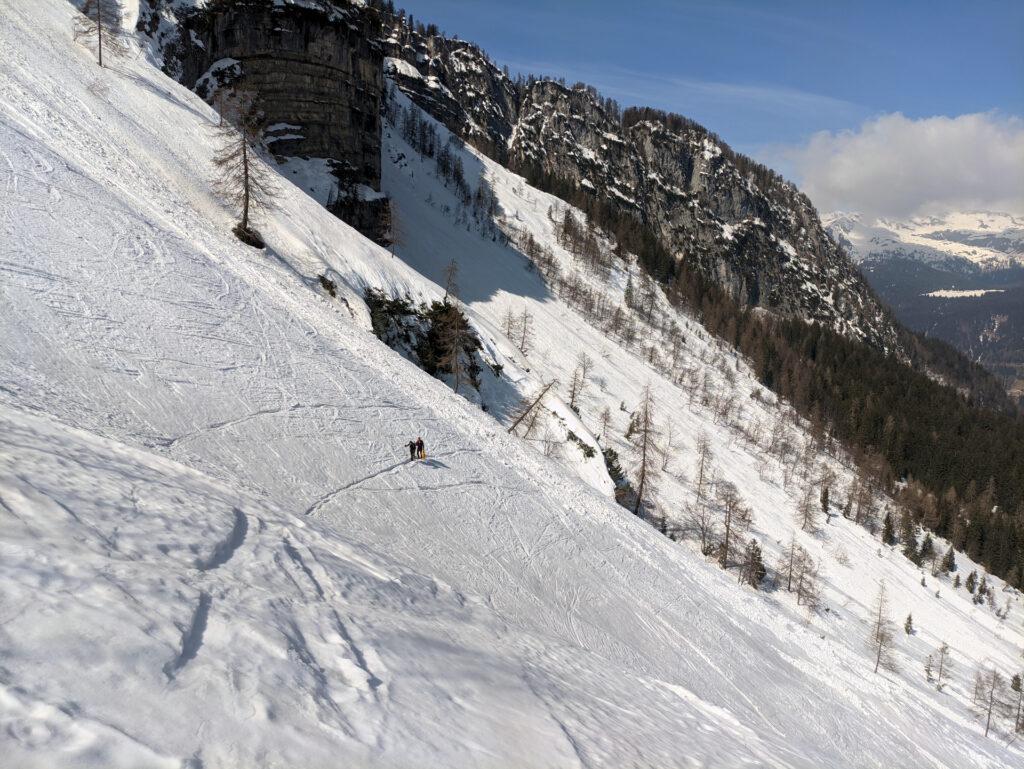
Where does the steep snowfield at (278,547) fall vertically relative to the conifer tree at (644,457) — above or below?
above

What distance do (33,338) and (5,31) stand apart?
1164 inches

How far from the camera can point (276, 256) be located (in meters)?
28.3

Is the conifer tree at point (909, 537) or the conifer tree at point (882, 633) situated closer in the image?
the conifer tree at point (882, 633)

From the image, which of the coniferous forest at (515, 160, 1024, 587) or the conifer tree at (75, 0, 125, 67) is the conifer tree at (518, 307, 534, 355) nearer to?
the conifer tree at (75, 0, 125, 67)

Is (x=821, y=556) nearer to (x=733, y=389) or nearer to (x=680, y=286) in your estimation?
(x=733, y=389)

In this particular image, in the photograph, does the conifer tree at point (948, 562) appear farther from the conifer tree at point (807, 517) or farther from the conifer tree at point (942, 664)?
the conifer tree at point (942, 664)

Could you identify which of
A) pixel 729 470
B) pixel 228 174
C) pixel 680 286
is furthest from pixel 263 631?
pixel 680 286

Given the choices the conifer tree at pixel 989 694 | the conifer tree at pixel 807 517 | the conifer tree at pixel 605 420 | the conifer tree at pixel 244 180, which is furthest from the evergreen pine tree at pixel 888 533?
the conifer tree at pixel 244 180

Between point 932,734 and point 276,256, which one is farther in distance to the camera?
point 276,256

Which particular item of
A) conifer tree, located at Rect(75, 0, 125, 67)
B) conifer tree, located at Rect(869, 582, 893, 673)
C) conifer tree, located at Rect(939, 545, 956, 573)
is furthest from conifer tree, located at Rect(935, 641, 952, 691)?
conifer tree, located at Rect(75, 0, 125, 67)

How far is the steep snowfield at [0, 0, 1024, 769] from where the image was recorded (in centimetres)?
373

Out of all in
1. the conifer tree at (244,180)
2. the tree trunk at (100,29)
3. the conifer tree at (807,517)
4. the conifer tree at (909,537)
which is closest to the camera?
the conifer tree at (244,180)

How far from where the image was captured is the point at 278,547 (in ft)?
22.7

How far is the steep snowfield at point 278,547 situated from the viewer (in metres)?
3.73
